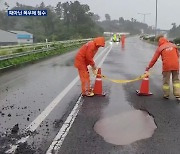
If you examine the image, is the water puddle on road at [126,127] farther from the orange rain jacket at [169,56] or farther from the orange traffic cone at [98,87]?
the orange traffic cone at [98,87]

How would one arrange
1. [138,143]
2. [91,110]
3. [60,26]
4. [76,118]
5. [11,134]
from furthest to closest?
1. [60,26]
2. [91,110]
3. [76,118]
4. [11,134]
5. [138,143]

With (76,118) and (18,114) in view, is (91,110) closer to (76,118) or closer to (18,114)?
(76,118)

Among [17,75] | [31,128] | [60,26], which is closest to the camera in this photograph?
[31,128]

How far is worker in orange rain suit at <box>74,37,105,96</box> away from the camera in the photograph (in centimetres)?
898

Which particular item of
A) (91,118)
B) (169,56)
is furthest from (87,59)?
(91,118)

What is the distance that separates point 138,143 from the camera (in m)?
5.36

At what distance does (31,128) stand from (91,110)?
1.81 metres

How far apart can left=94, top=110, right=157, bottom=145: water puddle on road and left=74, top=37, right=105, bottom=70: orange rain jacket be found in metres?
2.25

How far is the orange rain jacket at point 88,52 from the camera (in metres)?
8.95

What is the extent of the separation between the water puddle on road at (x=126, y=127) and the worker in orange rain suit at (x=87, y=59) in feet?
6.73

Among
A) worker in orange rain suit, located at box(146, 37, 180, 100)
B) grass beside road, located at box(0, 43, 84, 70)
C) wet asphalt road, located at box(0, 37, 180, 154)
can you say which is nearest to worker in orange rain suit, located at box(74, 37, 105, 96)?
wet asphalt road, located at box(0, 37, 180, 154)

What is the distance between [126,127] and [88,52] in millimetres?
3284

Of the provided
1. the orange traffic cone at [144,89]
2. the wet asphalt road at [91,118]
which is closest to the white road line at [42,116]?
the wet asphalt road at [91,118]

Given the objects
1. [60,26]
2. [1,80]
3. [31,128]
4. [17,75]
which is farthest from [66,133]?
[60,26]
